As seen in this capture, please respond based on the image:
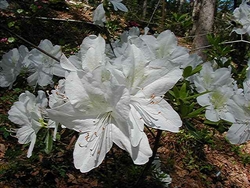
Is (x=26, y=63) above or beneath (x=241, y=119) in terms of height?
beneath

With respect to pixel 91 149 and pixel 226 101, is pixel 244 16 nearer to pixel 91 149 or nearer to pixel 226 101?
pixel 226 101

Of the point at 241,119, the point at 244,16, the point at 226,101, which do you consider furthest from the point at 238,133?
the point at 244,16

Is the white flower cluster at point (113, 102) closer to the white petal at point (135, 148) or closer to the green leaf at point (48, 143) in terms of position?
the white petal at point (135, 148)

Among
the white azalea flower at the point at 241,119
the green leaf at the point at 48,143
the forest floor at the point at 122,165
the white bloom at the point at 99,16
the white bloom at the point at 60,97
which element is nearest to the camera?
the white bloom at the point at 60,97

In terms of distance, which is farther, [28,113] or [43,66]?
[43,66]

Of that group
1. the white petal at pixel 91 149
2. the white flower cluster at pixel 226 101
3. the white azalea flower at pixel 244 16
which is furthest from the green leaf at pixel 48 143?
the white azalea flower at pixel 244 16

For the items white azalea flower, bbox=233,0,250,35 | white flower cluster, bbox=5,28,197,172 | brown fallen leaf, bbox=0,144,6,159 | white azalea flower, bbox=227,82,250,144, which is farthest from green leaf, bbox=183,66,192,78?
brown fallen leaf, bbox=0,144,6,159
